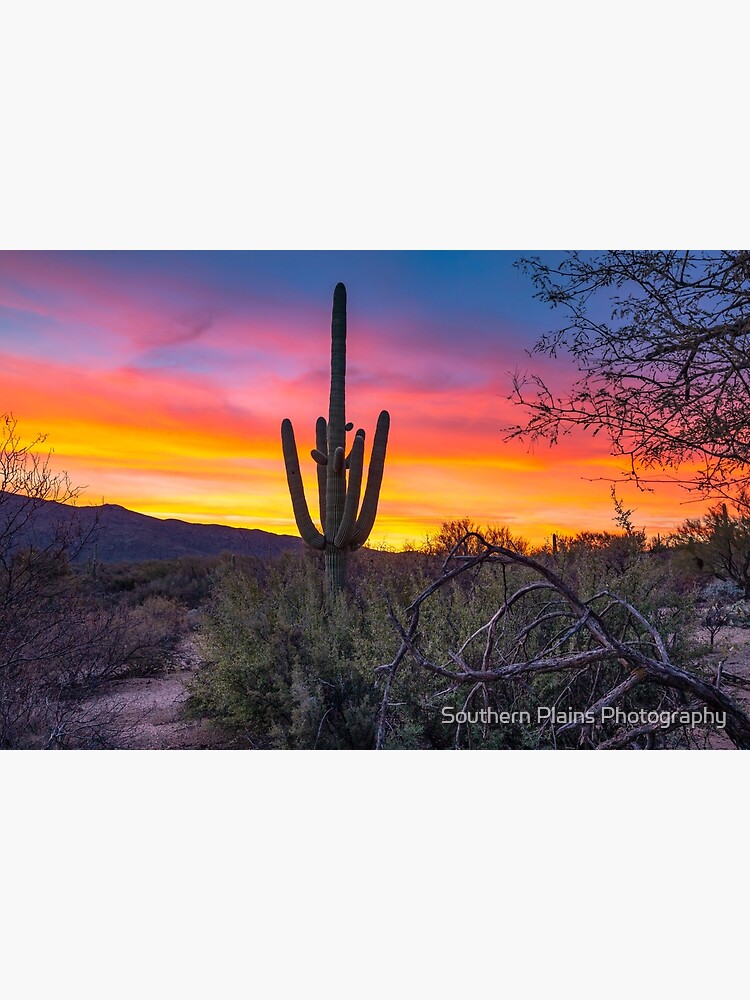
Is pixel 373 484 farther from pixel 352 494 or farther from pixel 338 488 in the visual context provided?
pixel 338 488

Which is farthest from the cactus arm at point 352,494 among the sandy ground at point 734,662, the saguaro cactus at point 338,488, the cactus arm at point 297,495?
the sandy ground at point 734,662

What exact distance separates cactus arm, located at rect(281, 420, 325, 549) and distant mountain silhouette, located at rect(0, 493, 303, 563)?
0.53 metres

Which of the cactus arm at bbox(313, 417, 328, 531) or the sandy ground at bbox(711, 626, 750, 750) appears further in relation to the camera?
the cactus arm at bbox(313, 417, 328, 531)

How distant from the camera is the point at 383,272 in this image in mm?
4734

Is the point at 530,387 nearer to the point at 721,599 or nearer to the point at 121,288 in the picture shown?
the point at 121,288

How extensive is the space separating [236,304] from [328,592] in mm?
2608

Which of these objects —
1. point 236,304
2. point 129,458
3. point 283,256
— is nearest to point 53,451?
point 129,458

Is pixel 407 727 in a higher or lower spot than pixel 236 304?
lower

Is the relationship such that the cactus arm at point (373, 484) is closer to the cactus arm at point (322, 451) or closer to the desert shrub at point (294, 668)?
the cactus arm at point (322, 451)

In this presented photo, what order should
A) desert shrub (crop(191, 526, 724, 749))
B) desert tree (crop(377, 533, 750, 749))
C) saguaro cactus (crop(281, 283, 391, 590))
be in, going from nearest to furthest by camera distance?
1. desert tree (crop(377, 533, 750, 749))
2. desert shrub (crop(191, 526, 724, 749))
3. saguaro cactus (crop(281, 283, 391, 590))

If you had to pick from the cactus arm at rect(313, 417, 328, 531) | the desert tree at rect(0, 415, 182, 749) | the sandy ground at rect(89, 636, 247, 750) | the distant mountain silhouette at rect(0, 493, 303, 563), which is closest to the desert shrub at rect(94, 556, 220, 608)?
the distant mountain silhouette at rect(0, 493, 303, 563)

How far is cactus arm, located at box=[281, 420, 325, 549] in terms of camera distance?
20.5 ft

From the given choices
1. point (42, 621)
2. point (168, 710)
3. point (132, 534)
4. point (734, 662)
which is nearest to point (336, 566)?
point (168, 710)

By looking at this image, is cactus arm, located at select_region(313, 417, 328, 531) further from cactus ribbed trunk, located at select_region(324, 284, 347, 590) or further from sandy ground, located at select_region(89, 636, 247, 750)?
sandy ground, located at select_region(89, 636, 247, 750)
